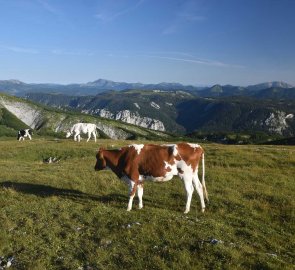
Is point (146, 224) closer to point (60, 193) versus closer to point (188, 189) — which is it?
point (188, 189)

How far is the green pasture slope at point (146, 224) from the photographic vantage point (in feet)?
45.0

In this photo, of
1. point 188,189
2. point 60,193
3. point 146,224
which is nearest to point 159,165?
point 188,189

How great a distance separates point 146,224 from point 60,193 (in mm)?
8778

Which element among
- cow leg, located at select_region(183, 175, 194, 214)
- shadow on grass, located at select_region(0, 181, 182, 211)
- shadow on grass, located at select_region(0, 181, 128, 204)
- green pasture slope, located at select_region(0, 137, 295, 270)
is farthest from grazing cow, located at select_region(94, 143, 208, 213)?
shadow on grass, located at select_region(0, 181, 128, 204)

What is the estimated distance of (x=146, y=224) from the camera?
54.4 feet

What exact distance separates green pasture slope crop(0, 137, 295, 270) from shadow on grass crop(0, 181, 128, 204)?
0.06 metres

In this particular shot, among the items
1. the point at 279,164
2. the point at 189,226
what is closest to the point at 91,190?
the point at 189,226

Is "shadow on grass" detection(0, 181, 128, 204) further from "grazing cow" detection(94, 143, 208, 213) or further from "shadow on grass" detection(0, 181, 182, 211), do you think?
"grazing cow" detection(94, 143, 208, 213)

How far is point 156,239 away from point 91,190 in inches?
411

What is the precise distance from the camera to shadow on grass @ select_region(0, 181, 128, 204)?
867 inches

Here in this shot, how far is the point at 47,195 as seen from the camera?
Answer: 22.8 m

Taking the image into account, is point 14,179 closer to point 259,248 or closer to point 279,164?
point 259,248

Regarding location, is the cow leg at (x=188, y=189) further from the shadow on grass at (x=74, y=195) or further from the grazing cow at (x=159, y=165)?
the shadow on grass at (x=74, y=195)

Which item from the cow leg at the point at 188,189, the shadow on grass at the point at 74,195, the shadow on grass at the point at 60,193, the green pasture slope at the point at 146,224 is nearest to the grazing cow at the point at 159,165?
the cow leg at the point at 188,189
